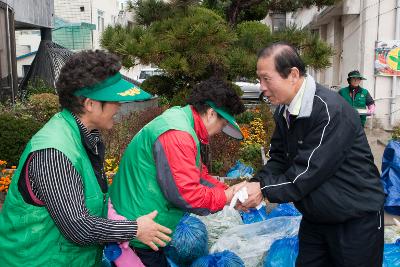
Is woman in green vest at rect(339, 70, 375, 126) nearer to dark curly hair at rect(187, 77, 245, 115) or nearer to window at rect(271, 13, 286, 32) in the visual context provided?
window at rect(271, 13, 286, 32)

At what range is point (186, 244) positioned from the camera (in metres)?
3.40

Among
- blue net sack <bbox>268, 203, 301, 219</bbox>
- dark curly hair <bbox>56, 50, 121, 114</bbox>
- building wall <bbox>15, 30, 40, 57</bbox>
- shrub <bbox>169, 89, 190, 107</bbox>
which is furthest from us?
building wall <bbox>15, 30, 40, 57</bbox>

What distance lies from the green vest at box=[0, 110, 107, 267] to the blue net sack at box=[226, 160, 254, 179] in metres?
3.98

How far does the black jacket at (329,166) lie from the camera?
2330 millimetres

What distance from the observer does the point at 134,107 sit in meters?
11.5

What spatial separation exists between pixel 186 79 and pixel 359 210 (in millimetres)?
6182

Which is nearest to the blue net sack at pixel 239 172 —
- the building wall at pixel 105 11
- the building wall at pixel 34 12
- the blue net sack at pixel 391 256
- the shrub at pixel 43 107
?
the blue net sack at pixel 391 256

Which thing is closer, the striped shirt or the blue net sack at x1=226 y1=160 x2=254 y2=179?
the striped shirt

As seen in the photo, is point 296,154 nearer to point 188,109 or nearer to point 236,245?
point 188,109

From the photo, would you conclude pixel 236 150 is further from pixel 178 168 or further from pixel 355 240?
pixel 178 168

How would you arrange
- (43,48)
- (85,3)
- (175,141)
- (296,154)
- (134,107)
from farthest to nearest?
(85,3) → (43,48) → (134,107) → (296,154) → (175,141)

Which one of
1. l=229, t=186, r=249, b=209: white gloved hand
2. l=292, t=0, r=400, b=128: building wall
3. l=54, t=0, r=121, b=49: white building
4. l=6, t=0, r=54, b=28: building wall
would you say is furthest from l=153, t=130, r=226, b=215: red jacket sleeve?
l=54, t=0, r=121, b=49: white building

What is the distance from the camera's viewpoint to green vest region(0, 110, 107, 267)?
1.82 metres

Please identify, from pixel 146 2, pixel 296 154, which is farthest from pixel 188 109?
pixel 146 2
